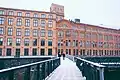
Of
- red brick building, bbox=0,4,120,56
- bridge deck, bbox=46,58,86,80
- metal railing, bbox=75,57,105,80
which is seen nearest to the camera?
metal railing, bbox=75,57,105,80

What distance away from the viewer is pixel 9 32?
5831 cm

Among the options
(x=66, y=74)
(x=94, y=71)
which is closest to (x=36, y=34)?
(x=66, y=74)

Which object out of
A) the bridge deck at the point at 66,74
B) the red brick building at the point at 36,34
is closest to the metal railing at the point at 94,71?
the bridge deck at the point at 66,74

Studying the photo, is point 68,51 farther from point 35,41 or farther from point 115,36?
point 115,36

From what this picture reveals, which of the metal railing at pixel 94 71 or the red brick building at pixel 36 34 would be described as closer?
the metal railing at pixel 94 71

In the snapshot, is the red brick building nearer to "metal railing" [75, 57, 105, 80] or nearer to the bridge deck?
the bridge deck

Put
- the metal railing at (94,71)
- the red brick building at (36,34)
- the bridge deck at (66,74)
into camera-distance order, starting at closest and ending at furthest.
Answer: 1. the metal railing at (94,71)
2. the bridge deck at (66,74)
3. the red brick building at (36,34)

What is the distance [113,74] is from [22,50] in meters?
53.5

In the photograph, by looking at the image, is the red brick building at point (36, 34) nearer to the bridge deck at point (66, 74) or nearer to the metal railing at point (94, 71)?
the bridge deck at point (66, 74)

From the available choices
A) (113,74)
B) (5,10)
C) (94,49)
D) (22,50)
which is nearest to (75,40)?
(94,49)

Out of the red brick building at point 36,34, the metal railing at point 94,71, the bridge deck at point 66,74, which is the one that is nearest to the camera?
the metal railing at point 94,71

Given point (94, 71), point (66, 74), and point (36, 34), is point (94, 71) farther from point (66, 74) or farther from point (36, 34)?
point (36, 34)

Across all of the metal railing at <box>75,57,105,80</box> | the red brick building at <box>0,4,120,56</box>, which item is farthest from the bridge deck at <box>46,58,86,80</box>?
the red brick building at <box>0,4,120,56</box>

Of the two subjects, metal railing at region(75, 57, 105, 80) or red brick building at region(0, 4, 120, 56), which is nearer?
metal railing at region(75, 57, 105, 80)
